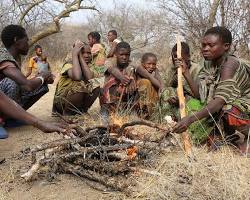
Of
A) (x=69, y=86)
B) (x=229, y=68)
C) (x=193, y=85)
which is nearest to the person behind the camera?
(x=229, y=68)

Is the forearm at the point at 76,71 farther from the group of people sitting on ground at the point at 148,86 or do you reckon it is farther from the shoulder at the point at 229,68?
the shoulder at the point at 229,68

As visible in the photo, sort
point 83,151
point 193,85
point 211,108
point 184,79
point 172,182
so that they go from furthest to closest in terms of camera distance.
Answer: point 184,79
point 193,85
point 211,108
point 83,151
point 172,182

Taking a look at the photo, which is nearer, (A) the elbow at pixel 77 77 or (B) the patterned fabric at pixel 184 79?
(B) the patterned fabric at pixel 184 79

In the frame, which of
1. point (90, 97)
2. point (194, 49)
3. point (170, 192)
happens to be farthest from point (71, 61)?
point (194, 49)

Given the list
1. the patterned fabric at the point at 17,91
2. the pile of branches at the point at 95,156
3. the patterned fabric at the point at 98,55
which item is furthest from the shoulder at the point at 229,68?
the patterned fabric at the point at 98,55

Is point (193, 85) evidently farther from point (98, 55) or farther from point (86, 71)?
point (98, 55)

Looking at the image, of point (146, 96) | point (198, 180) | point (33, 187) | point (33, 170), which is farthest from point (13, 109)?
point (146, 96)

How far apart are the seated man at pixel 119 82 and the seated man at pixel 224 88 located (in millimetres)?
1029

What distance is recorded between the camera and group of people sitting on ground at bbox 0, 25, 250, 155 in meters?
3.61

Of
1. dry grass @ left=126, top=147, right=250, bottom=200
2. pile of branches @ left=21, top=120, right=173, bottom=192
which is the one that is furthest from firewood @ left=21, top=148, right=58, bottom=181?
dry grass @ left=126, top=147, right=250, bottom=200

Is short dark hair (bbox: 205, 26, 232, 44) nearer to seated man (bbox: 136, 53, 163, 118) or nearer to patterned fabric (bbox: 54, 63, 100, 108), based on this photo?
seated man (bbox: 136, 53, 163, 118)

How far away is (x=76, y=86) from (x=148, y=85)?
80cm

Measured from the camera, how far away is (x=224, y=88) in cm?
356

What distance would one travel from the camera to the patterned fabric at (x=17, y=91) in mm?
4590
